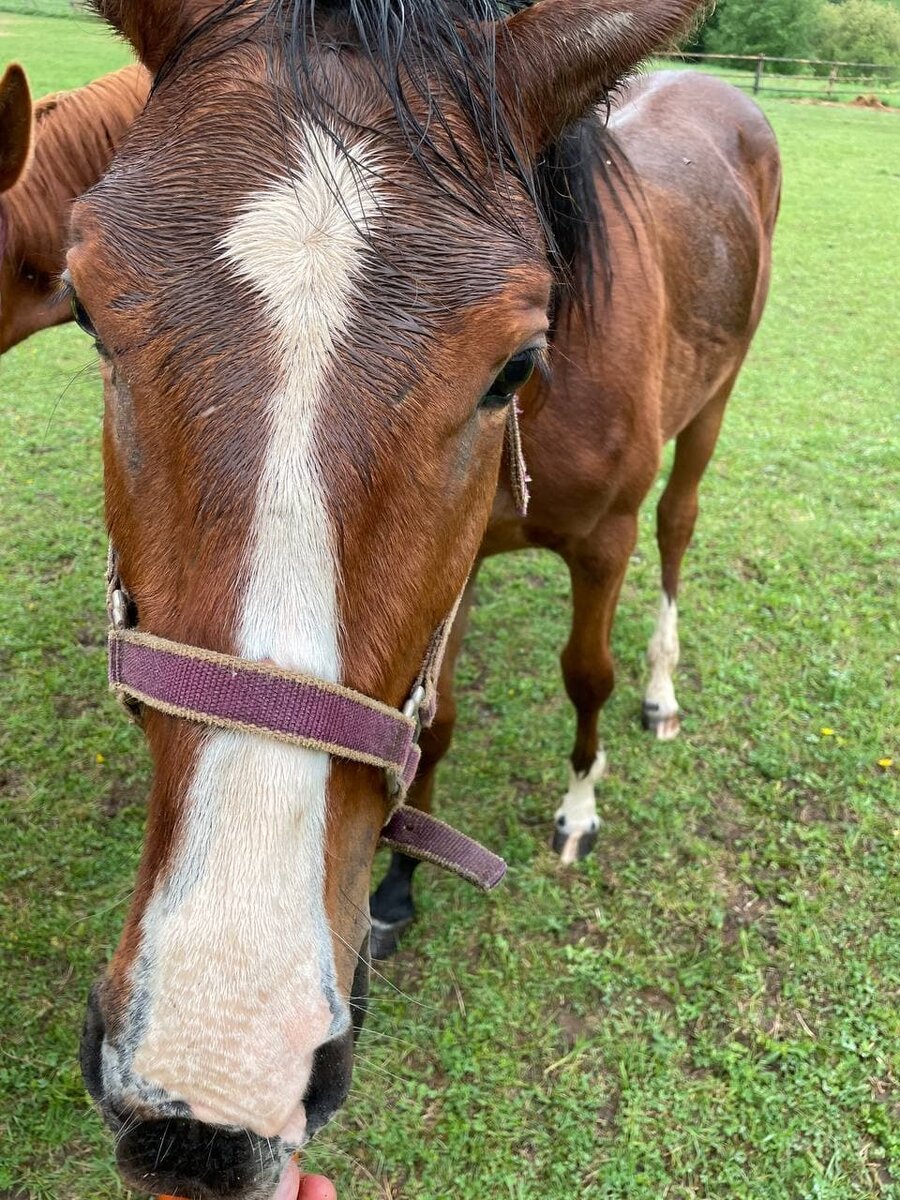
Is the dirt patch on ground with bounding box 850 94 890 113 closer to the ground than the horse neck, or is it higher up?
higher up

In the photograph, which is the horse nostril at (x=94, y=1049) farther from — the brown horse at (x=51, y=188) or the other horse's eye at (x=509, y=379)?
the brown horse at (x=51, y=188)

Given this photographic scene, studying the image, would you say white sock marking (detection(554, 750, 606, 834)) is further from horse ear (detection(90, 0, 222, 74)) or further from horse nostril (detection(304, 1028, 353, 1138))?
horse ear (detection(90, 0, 222, 74))

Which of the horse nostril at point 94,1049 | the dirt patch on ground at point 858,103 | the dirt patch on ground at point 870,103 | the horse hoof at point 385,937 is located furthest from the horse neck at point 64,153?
the dirt patch on ground at point 870,103

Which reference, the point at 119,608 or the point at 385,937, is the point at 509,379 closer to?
the point at 119,608

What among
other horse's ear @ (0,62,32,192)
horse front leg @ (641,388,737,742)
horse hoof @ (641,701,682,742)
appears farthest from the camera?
horse front leg @ (641,388,737,742)

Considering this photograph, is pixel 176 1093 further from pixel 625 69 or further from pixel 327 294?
pixel 625 69

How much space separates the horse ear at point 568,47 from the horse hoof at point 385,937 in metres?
2.21

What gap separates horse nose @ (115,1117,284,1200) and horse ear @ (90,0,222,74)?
1.59m

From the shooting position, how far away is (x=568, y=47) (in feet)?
4.64

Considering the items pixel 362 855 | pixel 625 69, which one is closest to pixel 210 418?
pixel 362 855

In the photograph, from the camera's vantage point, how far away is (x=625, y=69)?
148 centimetres

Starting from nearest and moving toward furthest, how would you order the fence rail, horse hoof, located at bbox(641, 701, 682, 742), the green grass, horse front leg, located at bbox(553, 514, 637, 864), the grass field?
the grass field < horse front leg, located at bbox(553, 514, 637, 864) < horse hoof, located at bbox(641, 701, 682, 742) < the green grass < the fence rail

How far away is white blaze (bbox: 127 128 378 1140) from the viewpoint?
0.95m

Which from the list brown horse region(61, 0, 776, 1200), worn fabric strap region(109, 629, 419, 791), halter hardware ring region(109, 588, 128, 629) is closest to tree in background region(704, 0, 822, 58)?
brown horse region(61, 0, 776, 1200)
